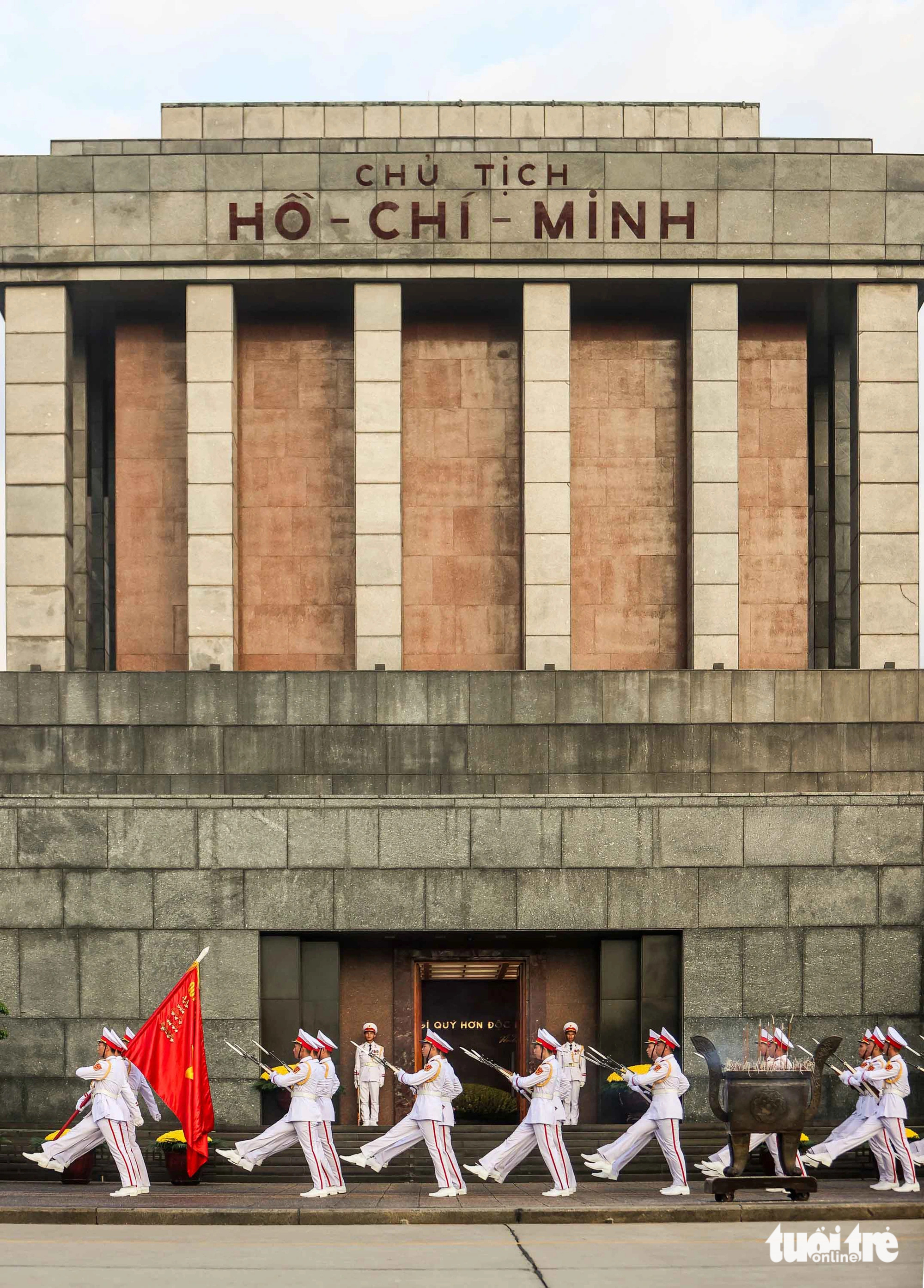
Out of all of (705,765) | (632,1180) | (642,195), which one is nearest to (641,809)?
(705,765)

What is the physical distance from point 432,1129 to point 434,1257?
367 cm

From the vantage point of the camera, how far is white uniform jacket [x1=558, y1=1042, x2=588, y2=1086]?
73.7ft

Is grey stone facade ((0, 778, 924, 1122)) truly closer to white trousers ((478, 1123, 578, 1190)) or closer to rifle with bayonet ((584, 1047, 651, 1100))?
rifle with bayonet ((584, 1047, 651, 1100))

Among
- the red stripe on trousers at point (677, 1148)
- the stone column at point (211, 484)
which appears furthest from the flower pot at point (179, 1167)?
the stone column at point (211, 484)

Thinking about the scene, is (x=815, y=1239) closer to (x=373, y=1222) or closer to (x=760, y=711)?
(x=373, y=1222)

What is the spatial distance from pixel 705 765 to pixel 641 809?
9.35ft

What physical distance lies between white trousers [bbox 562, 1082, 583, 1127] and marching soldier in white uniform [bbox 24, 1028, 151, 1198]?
18.8 feet

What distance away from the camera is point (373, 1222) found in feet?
56.7

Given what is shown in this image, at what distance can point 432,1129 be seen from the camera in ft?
61.7

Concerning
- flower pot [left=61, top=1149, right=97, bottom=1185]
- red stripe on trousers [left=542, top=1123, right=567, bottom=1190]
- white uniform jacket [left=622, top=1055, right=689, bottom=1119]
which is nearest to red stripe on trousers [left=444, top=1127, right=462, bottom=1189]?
red stripe on trousers [left=542, top=1123, right=567, bottom=1190]

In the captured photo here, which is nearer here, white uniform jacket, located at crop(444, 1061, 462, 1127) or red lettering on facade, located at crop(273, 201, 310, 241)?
white uniform jacket, located at crop(444, 1061, 462, 1127)

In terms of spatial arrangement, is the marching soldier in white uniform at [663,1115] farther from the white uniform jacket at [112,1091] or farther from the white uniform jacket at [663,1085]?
the white uniform jacket at [112,1091]

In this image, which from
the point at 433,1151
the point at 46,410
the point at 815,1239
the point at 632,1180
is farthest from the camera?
the point at 46,410

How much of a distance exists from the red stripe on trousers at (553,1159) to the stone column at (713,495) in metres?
10.3
